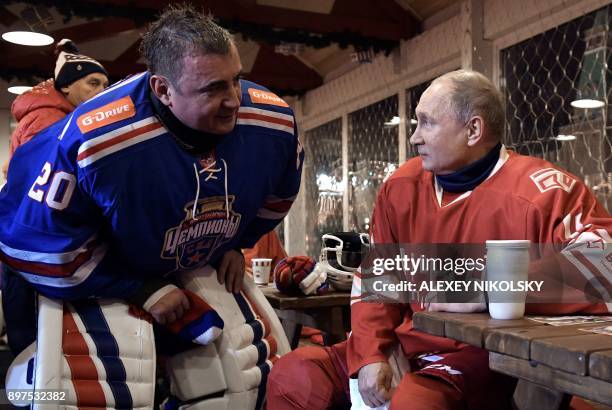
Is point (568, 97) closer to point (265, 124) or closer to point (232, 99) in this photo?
point (265, 124)

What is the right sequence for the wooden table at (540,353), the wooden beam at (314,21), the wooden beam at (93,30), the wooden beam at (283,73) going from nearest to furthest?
1. the wooden table at (540,353)
2. the wooden beam at (314,21)
3. the wooden beam at (93,30)
4. the wooden beam at (283,73)

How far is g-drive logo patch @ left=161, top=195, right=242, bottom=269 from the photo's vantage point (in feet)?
5.13

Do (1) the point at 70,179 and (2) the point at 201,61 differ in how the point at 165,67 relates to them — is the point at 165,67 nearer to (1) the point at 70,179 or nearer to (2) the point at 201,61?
(2) the point at 201,61

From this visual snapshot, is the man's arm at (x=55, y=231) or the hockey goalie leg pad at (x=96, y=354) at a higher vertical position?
the man's arm at (x=55, y=231)

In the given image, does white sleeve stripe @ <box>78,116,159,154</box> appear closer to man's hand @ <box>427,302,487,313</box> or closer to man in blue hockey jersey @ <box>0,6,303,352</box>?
man in blue hockey jersey @ <box>0,6,303,352</box>

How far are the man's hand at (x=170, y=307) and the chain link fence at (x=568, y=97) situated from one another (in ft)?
8.17

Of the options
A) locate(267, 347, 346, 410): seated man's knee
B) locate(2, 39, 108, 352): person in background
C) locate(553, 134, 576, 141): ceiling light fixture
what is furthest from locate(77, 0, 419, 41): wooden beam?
locate(267, 347, 346, 410): seated man's knee

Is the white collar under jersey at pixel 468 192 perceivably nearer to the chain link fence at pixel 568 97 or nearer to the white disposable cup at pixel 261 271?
the white disposable cup at pixel 261 271

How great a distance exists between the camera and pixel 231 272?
1.80 m

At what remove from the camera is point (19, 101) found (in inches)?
99.8

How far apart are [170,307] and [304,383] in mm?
376

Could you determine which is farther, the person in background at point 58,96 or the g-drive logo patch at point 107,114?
the person in background at point 58,96

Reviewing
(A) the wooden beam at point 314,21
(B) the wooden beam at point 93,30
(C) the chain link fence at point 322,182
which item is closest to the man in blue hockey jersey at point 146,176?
(A) the wooden beam at point 314,21

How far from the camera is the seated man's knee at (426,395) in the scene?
1254 mm
